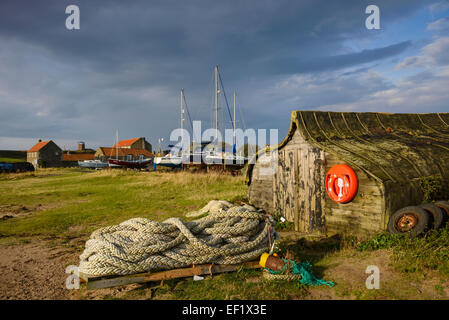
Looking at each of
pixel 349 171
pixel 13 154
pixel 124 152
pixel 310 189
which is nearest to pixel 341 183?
pixel 349 171

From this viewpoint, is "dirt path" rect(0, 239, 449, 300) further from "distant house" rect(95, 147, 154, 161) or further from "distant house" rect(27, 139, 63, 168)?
"distant house" rect(27, 139, 63, 168)

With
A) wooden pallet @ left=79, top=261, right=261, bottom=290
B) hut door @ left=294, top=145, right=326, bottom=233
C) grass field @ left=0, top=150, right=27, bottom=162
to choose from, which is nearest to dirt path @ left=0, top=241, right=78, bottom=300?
wooden pallet @ left=79, top=261, right=261, bottom=290

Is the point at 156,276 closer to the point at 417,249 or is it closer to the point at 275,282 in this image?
the point at 275,282

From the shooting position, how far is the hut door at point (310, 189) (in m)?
8.77

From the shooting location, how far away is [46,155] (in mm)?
74250

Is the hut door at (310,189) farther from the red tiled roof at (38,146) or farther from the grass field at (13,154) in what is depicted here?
the grass field at (13,154)

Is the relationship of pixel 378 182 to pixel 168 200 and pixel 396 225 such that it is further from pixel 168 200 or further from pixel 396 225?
pixel 168 200

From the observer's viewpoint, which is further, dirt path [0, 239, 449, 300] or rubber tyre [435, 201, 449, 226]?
rubber tyre [435, 201, 449, 226]

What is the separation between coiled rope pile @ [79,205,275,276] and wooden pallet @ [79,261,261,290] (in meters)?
0.09

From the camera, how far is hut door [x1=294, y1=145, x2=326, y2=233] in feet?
28.8

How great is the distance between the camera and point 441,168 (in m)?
9.26

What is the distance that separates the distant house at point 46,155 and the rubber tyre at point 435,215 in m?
79.2

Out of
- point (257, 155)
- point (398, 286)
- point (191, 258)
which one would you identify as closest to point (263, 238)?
point (191, 258)

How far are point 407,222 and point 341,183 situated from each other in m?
1.81
